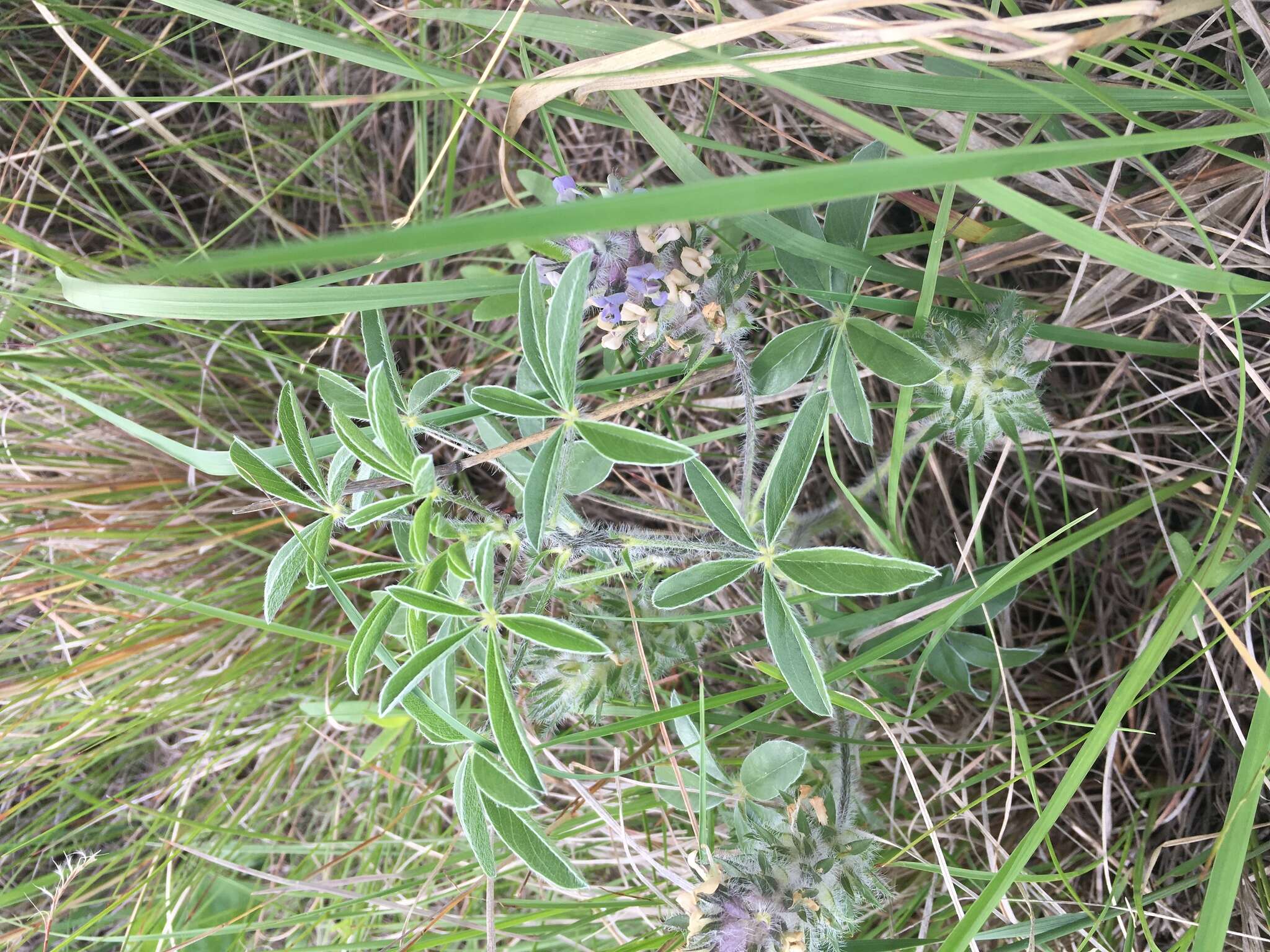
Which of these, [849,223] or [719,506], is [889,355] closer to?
[849,223]

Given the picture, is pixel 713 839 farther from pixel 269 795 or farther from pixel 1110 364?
pixel 269 795

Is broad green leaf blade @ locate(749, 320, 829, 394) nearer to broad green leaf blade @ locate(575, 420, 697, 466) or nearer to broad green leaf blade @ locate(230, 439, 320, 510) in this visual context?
broad green leaf blade @ locate(575, 420, 697, 466)

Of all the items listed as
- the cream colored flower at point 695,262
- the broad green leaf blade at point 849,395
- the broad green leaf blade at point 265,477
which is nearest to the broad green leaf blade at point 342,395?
the broad green leaf blade at point 265,477

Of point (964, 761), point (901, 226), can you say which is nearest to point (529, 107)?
point (901, 226)

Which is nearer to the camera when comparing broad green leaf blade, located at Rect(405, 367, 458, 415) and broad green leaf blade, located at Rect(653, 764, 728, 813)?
broad green leaf blade, located at Rect(405, 367, 458, 415)

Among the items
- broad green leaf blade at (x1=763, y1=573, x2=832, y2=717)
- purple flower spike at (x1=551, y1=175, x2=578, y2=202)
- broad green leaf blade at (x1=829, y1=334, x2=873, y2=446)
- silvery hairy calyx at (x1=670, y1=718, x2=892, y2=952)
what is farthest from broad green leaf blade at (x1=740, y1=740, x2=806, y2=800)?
purple flower spike at (x1=551, y1=175, x2=578, y2=202)

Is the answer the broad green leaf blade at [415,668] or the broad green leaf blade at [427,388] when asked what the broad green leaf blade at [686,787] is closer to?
the broad green leaf blade at [415,668]
